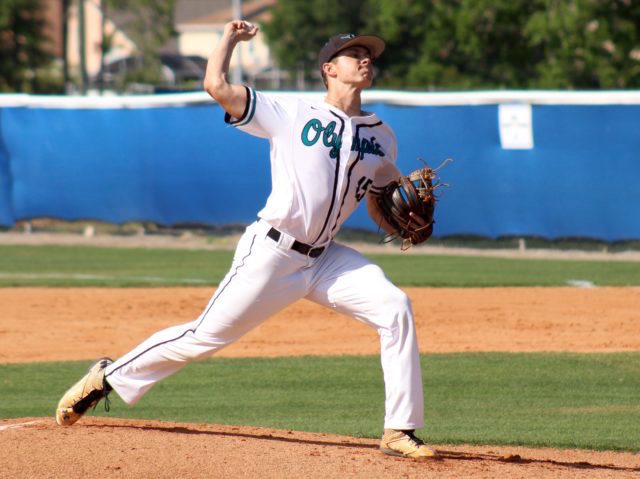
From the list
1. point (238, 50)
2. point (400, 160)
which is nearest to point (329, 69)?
point (400, 160)

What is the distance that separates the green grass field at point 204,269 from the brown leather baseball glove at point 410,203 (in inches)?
291

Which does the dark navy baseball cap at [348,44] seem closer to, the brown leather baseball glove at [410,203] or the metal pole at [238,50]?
the brown leather baseball glove at [410,203]

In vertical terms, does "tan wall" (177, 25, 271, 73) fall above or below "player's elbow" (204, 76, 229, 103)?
above

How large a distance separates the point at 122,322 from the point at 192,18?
74.4m

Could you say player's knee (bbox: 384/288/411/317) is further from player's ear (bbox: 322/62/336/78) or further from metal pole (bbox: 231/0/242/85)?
metal pole (bbox: 231/0/242/85)

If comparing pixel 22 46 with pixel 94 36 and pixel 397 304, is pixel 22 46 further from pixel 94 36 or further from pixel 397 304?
pixel 397 304

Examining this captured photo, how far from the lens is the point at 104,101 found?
17031 millimetres

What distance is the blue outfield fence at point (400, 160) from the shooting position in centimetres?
1480

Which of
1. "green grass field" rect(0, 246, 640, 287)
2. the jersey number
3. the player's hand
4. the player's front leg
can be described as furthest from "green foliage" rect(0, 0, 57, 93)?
the player's front leg

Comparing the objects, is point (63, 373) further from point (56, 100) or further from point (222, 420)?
point (56, 100)

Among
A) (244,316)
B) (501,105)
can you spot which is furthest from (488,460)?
(501,105)

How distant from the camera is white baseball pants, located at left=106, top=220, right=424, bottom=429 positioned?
516 cm

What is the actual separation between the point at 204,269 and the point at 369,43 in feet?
30.5

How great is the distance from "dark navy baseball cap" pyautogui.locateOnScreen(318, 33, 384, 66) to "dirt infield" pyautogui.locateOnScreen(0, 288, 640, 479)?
1.89 meters
